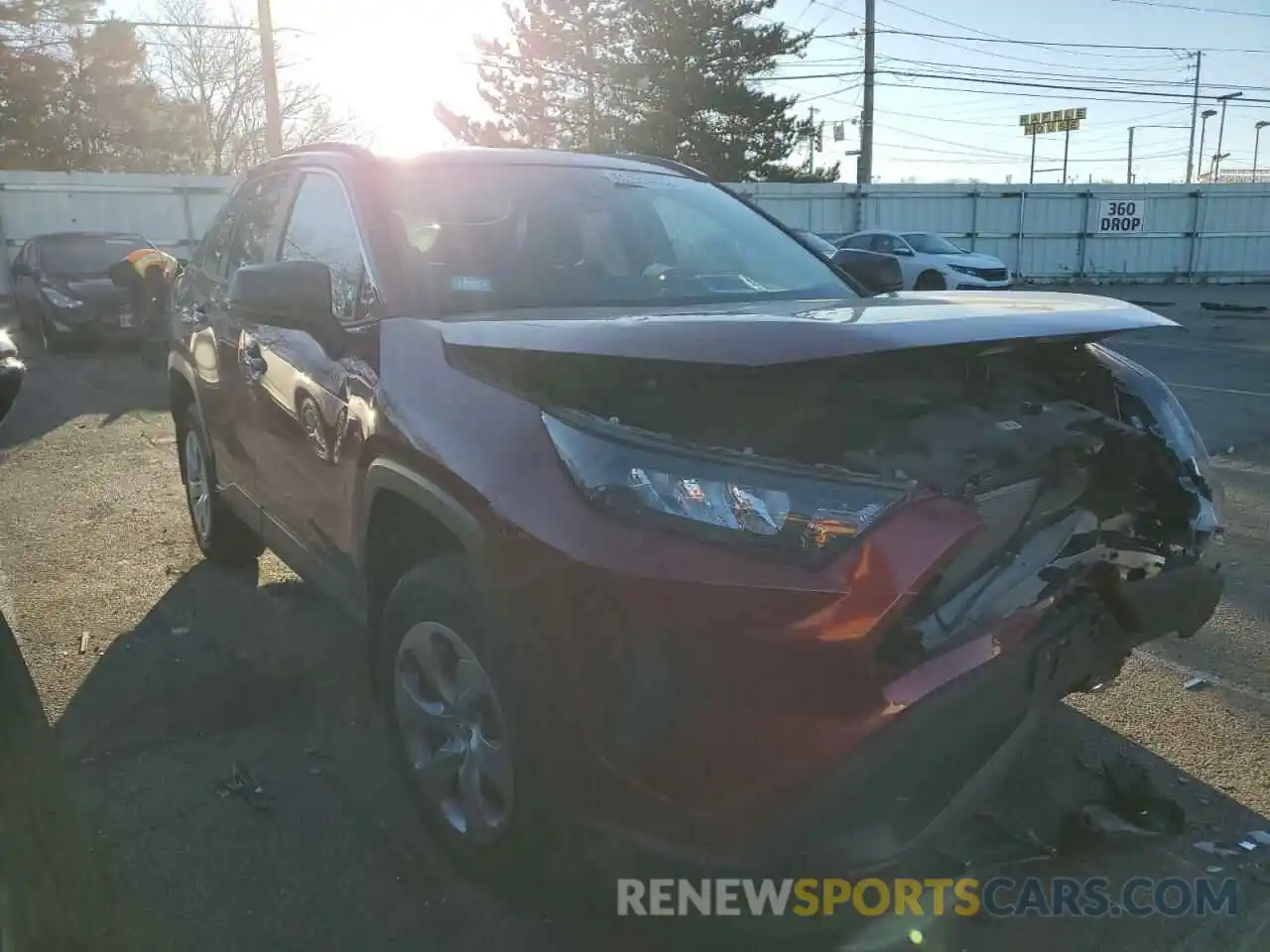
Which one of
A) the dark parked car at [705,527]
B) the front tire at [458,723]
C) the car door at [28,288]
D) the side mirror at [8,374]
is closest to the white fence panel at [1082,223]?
the car door at [28,288]

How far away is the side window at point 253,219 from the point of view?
4.01m

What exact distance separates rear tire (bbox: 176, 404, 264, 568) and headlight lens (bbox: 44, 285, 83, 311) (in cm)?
904

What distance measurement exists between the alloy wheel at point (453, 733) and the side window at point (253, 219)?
216 centimetres

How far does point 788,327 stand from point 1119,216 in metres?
29.7

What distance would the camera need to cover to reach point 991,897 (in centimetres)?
256

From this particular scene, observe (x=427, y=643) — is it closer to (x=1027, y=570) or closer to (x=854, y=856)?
(x=854, y=856)

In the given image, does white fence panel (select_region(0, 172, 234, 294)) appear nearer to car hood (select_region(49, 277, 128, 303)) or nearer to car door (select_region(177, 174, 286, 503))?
car hood (select_region(49, 277, 128, 303))

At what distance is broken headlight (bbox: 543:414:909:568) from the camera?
73.5 inches

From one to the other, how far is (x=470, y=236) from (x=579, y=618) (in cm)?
162

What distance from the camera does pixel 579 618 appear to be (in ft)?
6.38

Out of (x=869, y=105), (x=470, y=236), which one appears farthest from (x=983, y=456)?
(x=869, y=105)

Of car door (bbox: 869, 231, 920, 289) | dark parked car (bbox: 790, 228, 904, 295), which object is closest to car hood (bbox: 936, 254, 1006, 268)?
car door (bbox: 869, 231, 920, 289)

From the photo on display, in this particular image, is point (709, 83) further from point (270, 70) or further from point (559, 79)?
point (270, 70)

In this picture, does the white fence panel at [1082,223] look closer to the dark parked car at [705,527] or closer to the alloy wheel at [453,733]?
the dark parked car at [705,527]
